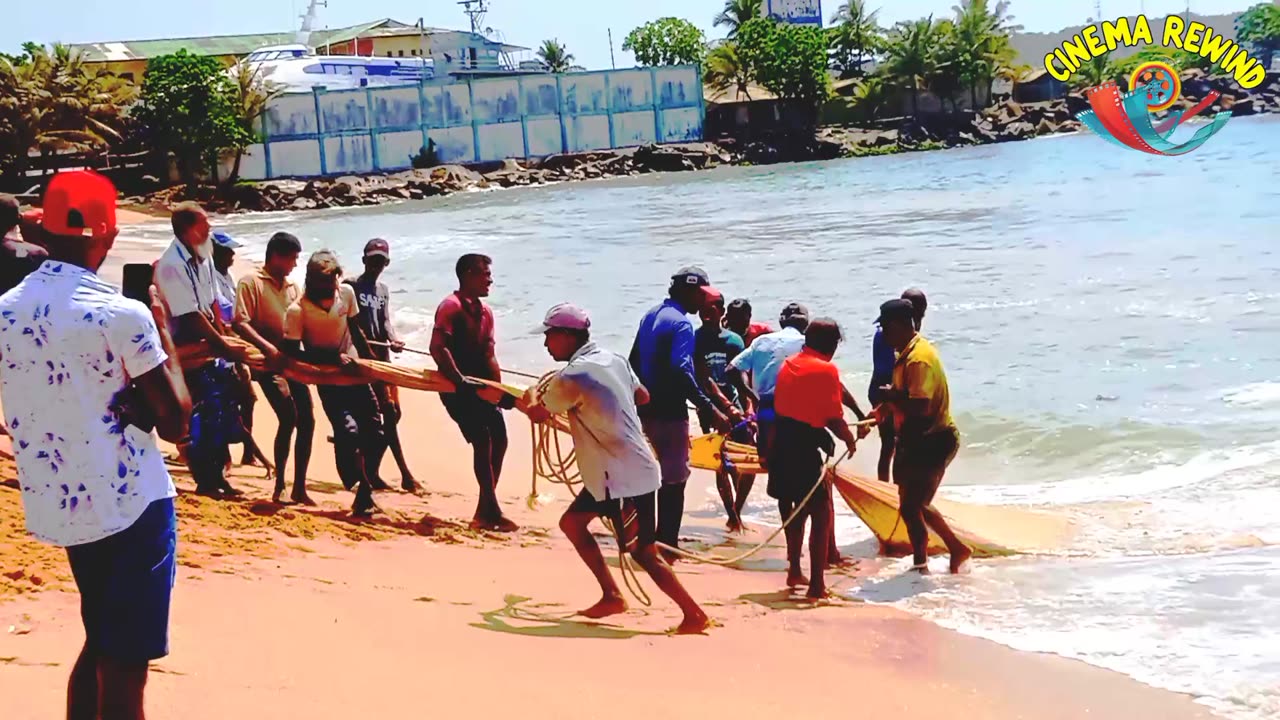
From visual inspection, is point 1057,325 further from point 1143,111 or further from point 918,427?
point 1143,111

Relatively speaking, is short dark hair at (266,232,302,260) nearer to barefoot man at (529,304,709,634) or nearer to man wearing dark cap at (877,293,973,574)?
barefoot man at (529,304,709,634)

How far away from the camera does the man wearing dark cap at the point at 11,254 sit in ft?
22.3

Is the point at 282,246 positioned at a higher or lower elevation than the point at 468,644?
higher

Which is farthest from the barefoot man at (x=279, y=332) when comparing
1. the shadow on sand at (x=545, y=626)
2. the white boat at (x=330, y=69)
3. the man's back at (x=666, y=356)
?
the white boat at (x=330, y=69)

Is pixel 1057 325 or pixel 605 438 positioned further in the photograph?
pixel 1057 325

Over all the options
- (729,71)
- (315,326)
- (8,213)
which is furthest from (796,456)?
(729,71)

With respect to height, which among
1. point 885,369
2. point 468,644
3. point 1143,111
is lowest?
point 468,644

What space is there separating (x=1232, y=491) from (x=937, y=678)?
15.9 feet

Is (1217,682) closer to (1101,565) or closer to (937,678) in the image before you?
(937,678)

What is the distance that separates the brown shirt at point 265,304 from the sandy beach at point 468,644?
3.22ft

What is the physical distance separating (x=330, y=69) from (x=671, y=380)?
6419 cm

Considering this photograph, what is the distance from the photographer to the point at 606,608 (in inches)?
228

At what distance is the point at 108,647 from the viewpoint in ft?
10.7

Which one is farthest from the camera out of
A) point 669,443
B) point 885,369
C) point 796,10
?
point 796,10
